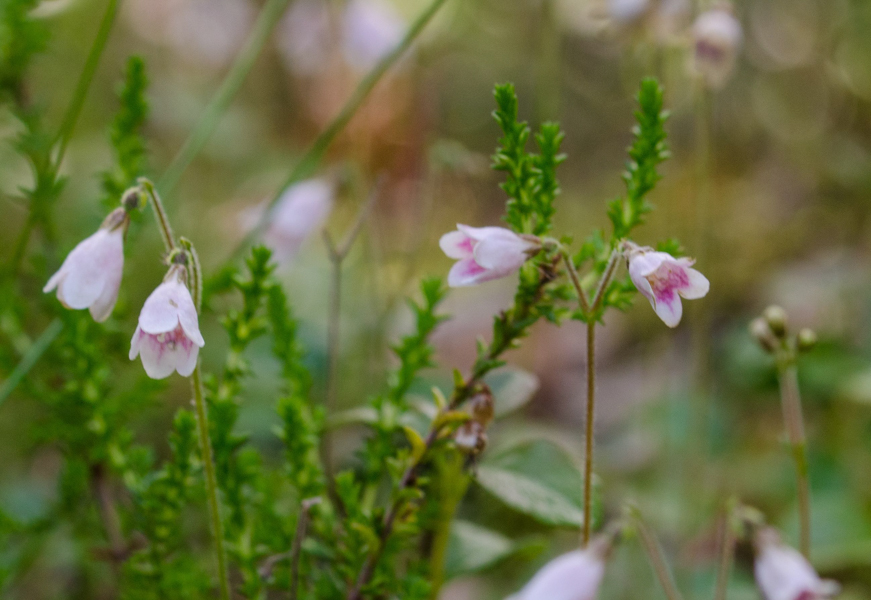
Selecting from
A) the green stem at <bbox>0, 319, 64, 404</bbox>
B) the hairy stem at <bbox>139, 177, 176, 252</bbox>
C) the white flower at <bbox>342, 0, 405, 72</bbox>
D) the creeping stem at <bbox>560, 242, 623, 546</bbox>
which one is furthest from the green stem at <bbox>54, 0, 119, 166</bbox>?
the white flower at <bbox>342, 0, 405, 72</bbox>

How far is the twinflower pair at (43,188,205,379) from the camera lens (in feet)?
2.37

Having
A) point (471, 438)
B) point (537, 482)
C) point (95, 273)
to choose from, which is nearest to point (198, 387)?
point (95, 273)

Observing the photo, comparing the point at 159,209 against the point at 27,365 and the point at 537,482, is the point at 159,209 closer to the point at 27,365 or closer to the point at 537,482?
the point at 27,365

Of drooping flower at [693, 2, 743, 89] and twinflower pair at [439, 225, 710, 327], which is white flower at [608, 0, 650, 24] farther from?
twinflower pair at [439, 225, 710, 327]

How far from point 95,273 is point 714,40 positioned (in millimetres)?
1474

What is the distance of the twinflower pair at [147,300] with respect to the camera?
2.37 feet

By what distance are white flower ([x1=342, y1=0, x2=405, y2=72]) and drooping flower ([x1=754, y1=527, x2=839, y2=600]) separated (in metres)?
2.10

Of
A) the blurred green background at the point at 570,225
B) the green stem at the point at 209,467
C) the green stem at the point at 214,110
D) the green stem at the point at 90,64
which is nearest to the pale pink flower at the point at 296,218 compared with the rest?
the blurred green background at the point at 570,225

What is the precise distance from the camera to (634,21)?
1.69m

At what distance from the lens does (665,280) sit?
0.74m

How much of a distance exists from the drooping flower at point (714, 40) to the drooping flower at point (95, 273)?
1.42 m

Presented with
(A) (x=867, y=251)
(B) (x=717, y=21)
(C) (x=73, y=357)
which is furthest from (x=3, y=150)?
(A) (x=867, y=251)

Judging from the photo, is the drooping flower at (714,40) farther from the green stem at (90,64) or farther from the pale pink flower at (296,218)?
the green stem at (90,64)

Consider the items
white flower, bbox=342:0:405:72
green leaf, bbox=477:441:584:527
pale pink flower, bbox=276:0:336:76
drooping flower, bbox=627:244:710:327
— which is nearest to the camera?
drooping flower, bbox=627:244:710:327
